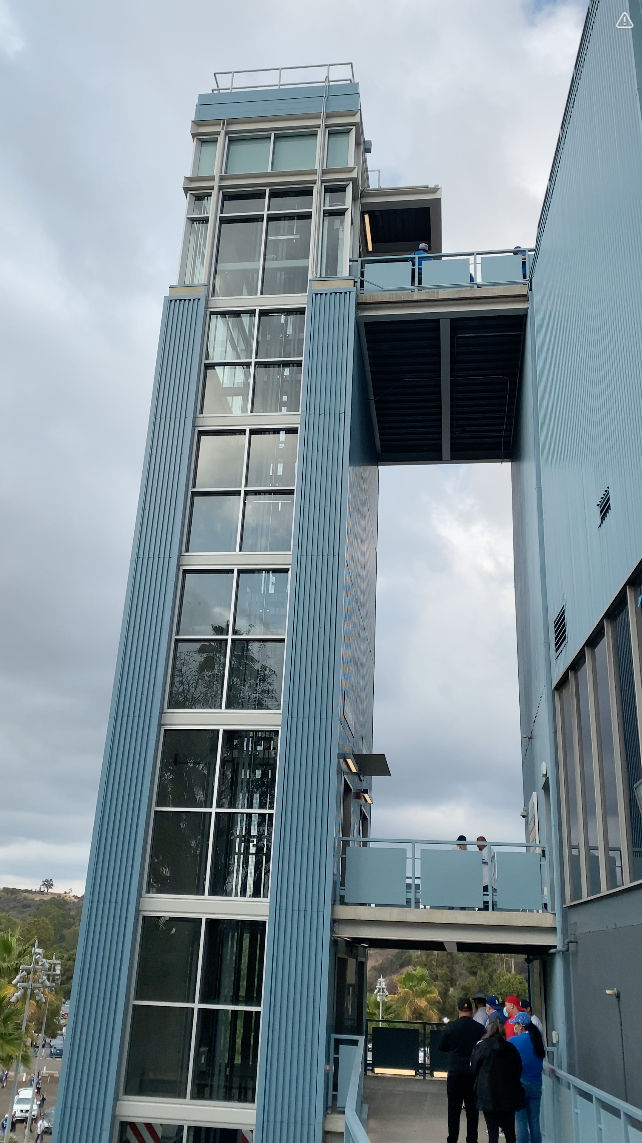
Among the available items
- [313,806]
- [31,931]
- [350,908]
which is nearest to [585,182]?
[313,806]

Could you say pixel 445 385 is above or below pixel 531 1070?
above

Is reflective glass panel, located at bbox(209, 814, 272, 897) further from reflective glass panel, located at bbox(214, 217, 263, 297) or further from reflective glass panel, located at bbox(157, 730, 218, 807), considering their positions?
reflective glass panel, located at bbox(214, 217, 263, 297)

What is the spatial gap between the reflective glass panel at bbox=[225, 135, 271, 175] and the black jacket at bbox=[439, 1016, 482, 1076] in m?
17.8

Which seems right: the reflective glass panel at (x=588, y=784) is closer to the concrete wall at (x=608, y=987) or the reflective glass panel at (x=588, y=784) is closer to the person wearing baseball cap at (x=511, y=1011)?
the concrete wall at (x=608, y=987)

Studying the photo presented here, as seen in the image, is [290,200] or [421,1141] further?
[290,200]

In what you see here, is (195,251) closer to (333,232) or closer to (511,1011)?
(333,232)

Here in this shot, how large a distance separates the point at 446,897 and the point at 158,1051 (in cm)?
502

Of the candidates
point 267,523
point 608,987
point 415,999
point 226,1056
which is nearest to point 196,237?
point 267,523

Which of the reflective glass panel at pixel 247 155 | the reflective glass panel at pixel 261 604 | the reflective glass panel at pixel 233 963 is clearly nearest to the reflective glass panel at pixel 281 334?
the reflective glass panel at pixel 247 155

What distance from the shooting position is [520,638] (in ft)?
71.0

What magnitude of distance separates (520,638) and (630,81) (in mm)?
14225

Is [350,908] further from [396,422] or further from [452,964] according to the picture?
[452,964]

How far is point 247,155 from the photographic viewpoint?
66.8 feet

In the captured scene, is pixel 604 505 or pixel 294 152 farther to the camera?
pixel 294 152
